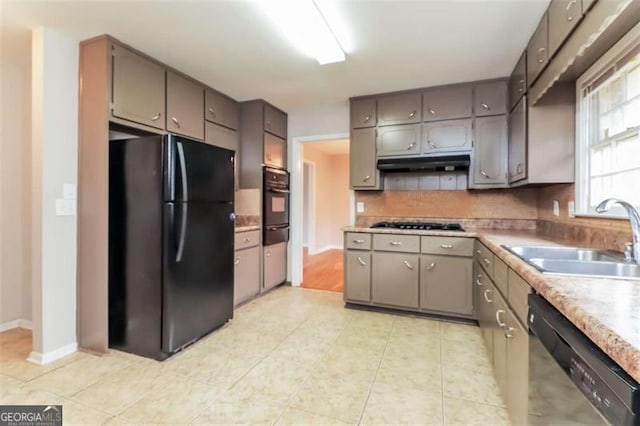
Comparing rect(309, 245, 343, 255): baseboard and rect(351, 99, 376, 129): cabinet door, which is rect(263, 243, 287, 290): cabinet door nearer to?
rect(351, 99, 376, 129): cabinet door

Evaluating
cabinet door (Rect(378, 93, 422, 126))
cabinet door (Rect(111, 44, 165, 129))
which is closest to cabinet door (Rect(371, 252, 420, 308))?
cabinet door (Rect(378, 93, 422, 126))

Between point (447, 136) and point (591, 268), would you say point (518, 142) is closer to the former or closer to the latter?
point (447, 136)

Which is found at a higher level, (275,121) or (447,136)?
(275,121)

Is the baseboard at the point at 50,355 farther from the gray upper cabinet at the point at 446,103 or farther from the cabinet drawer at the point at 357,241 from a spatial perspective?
the gray upper cabinet at the point at 446,103

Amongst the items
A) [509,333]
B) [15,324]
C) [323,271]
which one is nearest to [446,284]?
[509,333]

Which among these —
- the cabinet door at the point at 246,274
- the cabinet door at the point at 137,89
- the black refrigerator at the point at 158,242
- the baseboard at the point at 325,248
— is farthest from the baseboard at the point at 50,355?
the baseboard at the point at 325,248

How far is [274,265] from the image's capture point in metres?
3.88

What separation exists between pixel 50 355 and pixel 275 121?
3.10 meters

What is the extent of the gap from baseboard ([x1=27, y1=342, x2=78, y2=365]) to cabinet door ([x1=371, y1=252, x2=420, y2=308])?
2.56m

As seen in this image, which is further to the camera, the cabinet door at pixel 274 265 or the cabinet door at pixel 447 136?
the cabinet door at pixel 274 265

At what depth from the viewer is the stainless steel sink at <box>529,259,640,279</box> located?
131 centimetres

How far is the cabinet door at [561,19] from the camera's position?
143 centimetres

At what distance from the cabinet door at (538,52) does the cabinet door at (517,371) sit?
1.61 m

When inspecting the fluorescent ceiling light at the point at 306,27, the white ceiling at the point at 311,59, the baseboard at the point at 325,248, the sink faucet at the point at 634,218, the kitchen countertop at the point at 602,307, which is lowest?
the baseboard at the point at 325,248
